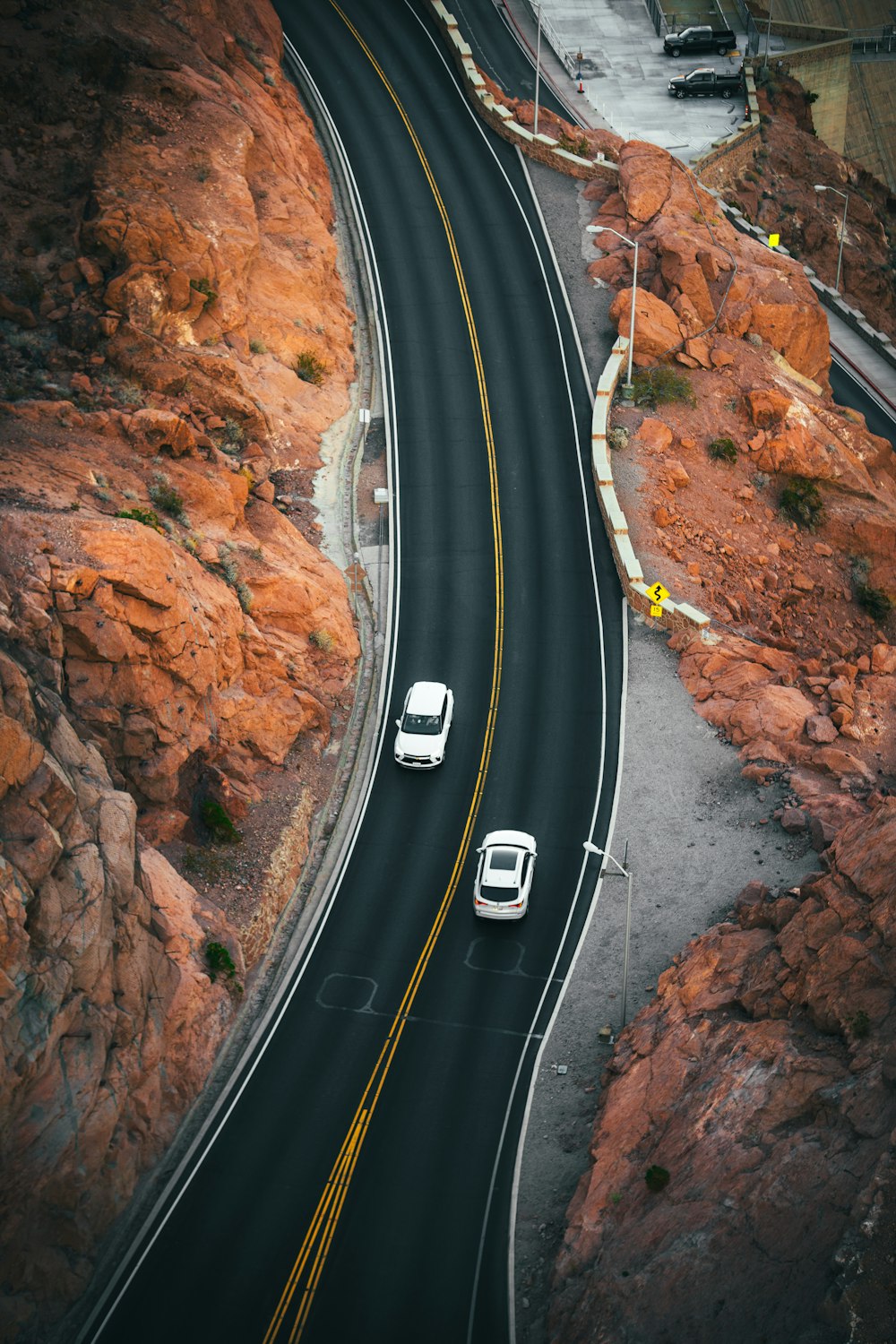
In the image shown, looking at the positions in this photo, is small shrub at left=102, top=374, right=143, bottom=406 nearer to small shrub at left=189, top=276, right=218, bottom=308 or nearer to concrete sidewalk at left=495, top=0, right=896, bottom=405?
small shrub at left=189, top=276, right=218, bottom=308

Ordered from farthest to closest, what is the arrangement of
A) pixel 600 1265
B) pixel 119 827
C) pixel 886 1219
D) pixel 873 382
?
pixel 873 382 → pixel 119 827 → pixel 600 1265 → pixel 886 1219

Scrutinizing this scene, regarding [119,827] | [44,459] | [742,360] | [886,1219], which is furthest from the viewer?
[742,360]

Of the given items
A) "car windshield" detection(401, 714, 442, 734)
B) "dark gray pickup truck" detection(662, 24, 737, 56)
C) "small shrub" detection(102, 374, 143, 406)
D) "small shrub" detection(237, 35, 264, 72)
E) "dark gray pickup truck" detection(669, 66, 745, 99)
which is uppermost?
"small shrub" detection(237, 35, 264, 72)

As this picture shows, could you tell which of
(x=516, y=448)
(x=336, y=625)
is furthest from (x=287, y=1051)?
(x=516, y=448)

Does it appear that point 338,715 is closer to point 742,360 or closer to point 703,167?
point 742,360

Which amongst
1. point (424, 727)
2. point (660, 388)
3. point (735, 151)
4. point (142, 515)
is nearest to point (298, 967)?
point (424, 727)

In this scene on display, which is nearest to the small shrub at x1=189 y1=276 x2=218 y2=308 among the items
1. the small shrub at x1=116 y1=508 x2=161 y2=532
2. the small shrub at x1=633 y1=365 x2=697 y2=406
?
the small shrub at x1=116 y1=508 x2=161 y2=532

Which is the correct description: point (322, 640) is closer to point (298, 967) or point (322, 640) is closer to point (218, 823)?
point (218, 823)

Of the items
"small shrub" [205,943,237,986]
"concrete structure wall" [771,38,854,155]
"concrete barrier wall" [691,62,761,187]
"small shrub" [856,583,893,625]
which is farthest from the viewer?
"concrete structure wall" [771,38,854,155]
